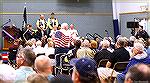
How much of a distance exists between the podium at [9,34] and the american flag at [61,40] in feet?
14.4

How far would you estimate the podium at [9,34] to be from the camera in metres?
13.9

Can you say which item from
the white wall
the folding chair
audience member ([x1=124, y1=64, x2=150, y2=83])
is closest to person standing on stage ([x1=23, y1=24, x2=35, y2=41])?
the white wall

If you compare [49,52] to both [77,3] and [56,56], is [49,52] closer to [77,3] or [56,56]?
[56,56]

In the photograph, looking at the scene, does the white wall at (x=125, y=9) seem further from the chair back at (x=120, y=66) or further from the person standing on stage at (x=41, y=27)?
the chair back at (x=120, y=66)

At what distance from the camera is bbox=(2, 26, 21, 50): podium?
1386cm

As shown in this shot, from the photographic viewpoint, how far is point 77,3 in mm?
16109

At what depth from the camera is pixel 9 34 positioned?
13930 millimetres

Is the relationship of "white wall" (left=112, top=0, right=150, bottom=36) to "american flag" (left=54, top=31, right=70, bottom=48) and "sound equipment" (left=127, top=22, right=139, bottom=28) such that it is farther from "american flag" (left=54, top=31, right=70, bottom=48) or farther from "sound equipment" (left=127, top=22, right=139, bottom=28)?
"american flag" (left=54, top=31, right=70, bottom=48)

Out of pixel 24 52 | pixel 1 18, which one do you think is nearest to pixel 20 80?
pixel 24 52

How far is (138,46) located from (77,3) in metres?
10.6

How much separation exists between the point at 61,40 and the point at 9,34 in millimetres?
4976

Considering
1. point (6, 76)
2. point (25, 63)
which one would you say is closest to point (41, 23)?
point (25, 63)

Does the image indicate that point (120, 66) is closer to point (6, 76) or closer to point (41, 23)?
point (6, 76)

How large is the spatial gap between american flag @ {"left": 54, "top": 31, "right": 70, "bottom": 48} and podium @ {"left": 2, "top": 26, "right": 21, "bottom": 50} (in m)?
4.38
